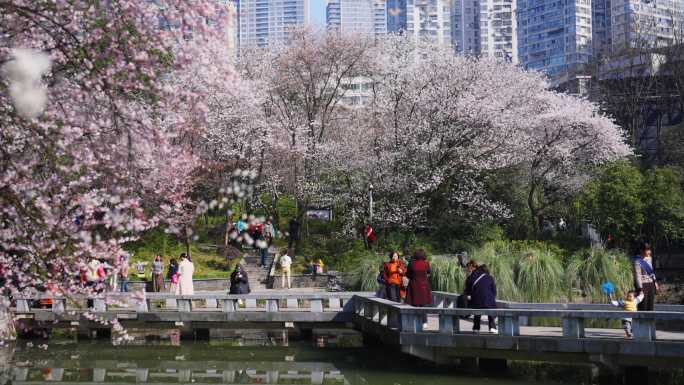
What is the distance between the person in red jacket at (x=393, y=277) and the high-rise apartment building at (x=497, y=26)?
5102 inches

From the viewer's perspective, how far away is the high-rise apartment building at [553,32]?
126000 mm

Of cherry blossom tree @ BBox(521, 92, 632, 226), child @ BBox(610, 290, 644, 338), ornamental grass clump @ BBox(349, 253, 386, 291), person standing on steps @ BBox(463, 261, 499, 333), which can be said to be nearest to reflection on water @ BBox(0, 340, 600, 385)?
person standing on steps @ BBox(463, 261, 499, 333)

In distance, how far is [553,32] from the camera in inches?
5113

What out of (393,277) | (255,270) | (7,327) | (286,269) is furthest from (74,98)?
(255,270)

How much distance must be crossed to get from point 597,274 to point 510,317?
12.9m

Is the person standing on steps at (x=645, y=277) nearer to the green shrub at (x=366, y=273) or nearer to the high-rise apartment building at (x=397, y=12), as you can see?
the green shrub at (x=366, y=273)

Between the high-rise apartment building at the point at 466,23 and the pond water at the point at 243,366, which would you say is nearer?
the pond water at the point at 243,366

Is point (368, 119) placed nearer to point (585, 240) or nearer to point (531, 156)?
point (531, 156)

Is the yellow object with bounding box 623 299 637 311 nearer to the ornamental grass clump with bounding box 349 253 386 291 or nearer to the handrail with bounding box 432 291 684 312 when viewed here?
the handrail with bounding box 432 291 684 312

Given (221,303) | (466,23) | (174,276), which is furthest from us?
(466,23)

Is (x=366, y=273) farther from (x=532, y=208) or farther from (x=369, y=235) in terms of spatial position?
(x=532, y=208)

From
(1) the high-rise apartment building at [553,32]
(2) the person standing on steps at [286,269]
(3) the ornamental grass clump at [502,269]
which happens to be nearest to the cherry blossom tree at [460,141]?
(2) the person standing on steps at [286,269]

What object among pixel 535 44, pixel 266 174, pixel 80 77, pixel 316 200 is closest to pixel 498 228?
pixel 316 200

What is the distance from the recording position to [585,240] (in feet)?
120
